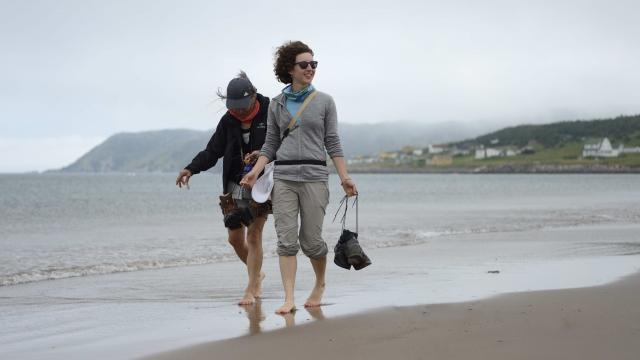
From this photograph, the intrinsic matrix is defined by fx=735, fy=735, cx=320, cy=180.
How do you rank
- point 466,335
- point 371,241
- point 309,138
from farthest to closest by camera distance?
point 371,241
point 309,138
point 466,335

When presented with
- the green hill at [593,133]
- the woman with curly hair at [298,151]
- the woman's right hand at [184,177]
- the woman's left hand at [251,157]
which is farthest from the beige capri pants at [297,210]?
the green hill at [593,133]

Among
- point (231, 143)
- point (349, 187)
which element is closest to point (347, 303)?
Answer: point (349, 187)

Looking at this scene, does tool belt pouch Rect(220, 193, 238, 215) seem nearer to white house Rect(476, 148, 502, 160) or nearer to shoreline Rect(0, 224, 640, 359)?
shoreline Rect(0, 224, 640, 359)

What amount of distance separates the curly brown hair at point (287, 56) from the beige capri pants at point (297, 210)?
2.94 ft

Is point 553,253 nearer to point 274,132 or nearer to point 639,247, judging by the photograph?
point 639,247

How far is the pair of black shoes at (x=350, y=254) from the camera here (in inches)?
246

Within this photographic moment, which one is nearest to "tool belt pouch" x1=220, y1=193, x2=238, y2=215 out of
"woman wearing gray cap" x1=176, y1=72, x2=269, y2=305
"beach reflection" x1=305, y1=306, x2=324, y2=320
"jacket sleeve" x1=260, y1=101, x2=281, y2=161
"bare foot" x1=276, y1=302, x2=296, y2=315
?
"woman wearing gray cap" x1=176, y1=72, x2=269, y2=305

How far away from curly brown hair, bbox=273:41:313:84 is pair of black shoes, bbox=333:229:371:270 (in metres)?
1.46

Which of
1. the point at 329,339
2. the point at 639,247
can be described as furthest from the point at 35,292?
the point at 639,247

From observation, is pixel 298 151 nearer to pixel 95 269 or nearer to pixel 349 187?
pixel 349 187

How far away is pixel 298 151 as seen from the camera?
A: 5.91 m

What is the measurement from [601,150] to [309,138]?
580ft

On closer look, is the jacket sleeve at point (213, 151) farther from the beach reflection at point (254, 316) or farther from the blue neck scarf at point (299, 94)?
the beach reflection at point (254, 316)

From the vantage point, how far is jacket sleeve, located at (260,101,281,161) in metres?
6.06
